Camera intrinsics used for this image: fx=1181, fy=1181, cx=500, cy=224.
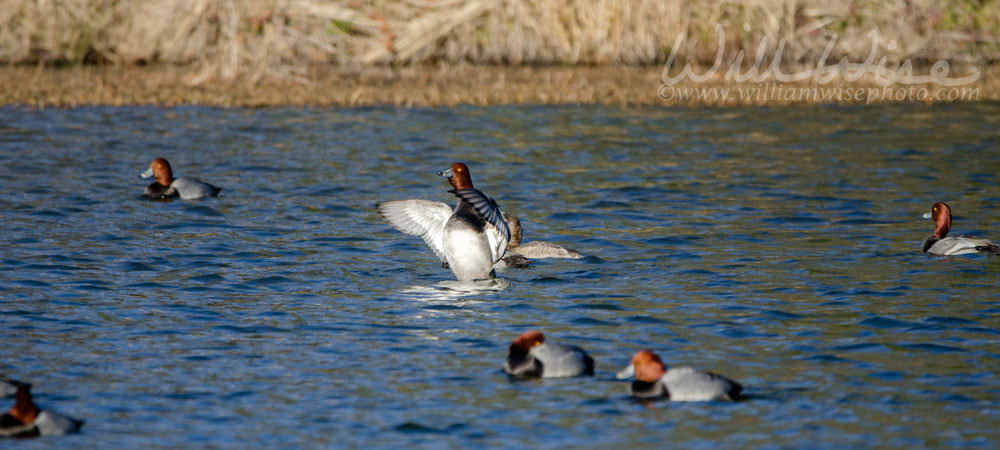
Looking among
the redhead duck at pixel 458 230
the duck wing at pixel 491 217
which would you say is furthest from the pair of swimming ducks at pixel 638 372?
the redhead duck at pixel 458 230

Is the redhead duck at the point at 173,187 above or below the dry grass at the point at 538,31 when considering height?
below

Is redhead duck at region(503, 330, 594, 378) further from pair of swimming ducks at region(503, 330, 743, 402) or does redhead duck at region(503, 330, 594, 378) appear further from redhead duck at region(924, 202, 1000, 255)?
redhead duck at region(924, 202, 1000, 255)

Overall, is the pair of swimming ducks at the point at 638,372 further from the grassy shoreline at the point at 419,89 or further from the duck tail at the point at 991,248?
the grassy shoreline at the point at 419,89

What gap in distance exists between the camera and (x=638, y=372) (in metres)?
9.31

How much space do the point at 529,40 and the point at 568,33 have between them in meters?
1.11

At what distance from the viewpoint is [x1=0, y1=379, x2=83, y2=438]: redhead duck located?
27.3 feet

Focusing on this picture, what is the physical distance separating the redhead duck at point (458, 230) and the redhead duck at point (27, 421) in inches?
207

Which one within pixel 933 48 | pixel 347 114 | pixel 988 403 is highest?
pixel 933 48

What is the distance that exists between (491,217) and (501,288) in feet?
4.34

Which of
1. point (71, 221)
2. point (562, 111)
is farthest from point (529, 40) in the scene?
point (71, 221)

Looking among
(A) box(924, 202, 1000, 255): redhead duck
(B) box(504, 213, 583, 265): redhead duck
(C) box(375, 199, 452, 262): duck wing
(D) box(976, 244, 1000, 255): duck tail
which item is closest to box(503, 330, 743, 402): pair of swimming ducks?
(C) box(375, 199, 452, 262): duck wing

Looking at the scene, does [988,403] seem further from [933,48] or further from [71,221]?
[933,48]

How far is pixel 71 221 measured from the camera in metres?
17.0

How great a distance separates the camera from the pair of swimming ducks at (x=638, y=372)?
29.7ft
